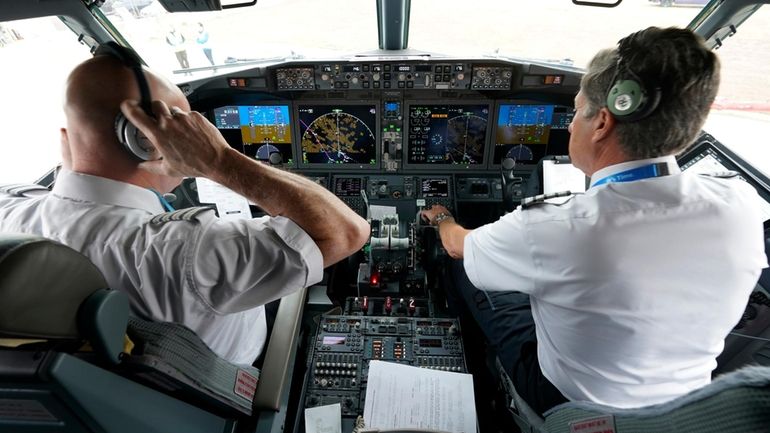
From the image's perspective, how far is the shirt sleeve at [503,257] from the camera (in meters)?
1.16

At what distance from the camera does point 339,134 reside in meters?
2.58

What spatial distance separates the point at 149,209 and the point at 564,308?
3.58 ft

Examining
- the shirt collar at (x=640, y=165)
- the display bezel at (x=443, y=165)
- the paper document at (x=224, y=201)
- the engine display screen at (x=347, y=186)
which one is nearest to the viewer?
the shirt collar at (x=640, y=165)

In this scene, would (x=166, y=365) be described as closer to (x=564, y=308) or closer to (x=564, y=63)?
(x=564, y=308)

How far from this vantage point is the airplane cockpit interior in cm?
65

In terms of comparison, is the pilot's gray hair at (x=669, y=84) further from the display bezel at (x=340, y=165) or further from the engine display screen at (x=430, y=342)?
the display bezel at (x=340, y=165)

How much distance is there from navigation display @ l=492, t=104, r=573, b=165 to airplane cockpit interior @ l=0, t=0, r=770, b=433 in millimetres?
12

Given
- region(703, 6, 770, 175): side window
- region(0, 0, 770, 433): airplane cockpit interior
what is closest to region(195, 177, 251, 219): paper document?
region(0, 0, 770, 433): airplane cockpit interior

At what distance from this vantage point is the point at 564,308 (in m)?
1.10

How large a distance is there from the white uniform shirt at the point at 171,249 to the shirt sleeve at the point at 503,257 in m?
0.57

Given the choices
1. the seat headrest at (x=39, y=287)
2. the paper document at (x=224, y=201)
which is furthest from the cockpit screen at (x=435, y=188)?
the seat headrest at (x=39, y=287)

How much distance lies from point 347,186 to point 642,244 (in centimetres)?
193

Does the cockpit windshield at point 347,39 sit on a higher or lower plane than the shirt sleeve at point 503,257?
higher

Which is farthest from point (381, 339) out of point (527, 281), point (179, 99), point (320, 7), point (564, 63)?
point (320, 7)
